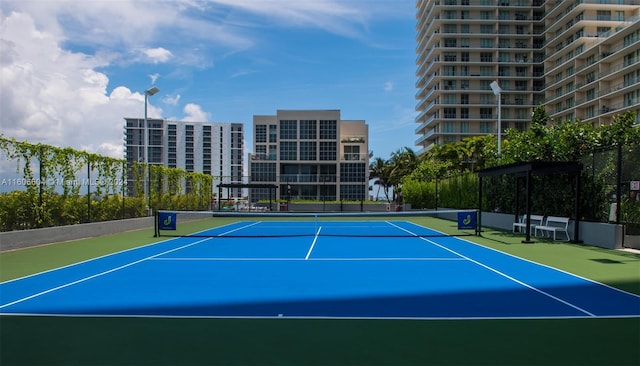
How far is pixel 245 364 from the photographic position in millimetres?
5137

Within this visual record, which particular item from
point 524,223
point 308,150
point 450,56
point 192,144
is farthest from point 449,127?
point 192,144

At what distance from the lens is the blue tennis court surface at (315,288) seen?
295 inches

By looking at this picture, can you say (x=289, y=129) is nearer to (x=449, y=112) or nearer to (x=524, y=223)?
(x=449, y=112)

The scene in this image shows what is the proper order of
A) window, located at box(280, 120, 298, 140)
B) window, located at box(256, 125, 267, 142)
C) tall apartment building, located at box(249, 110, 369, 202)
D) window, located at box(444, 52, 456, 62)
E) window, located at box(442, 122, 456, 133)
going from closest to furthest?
tall apartment building, located at box(249, 110, 369, 202) < window, located at box(280, 120, 298, 140) < window, located at box(256, 125, 267, 142) < window, located at box(442, 122, 456, 133) < window, located at box(444, 52, 456, 62)

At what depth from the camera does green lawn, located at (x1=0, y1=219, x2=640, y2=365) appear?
5289 mm

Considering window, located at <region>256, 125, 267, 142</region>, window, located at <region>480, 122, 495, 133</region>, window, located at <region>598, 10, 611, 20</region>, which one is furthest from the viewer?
window, located at <region>480, 122, 495, 133</region>

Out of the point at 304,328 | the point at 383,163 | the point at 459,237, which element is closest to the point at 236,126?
the point at 383,163

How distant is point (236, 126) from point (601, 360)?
177603 millimetres

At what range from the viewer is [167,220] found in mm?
21328

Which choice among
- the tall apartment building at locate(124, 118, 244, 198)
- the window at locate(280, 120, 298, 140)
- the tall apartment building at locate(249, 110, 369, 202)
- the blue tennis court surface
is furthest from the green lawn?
the tall apartment building at locate(124, 118, 244, 198)

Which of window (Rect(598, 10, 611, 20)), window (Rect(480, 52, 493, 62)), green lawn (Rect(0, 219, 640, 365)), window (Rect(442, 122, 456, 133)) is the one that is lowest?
green lawn (Rect(0, 219, 640, 365))

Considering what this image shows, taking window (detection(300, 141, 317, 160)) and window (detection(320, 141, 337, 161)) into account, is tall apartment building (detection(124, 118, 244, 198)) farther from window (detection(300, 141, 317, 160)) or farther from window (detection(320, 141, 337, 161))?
window (detection(320, 141, 337, 161))

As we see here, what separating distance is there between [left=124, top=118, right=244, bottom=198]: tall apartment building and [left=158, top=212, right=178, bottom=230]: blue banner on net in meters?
141

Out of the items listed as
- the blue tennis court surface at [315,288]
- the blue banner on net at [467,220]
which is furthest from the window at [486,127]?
the blue tennis court surface at [315,288]
